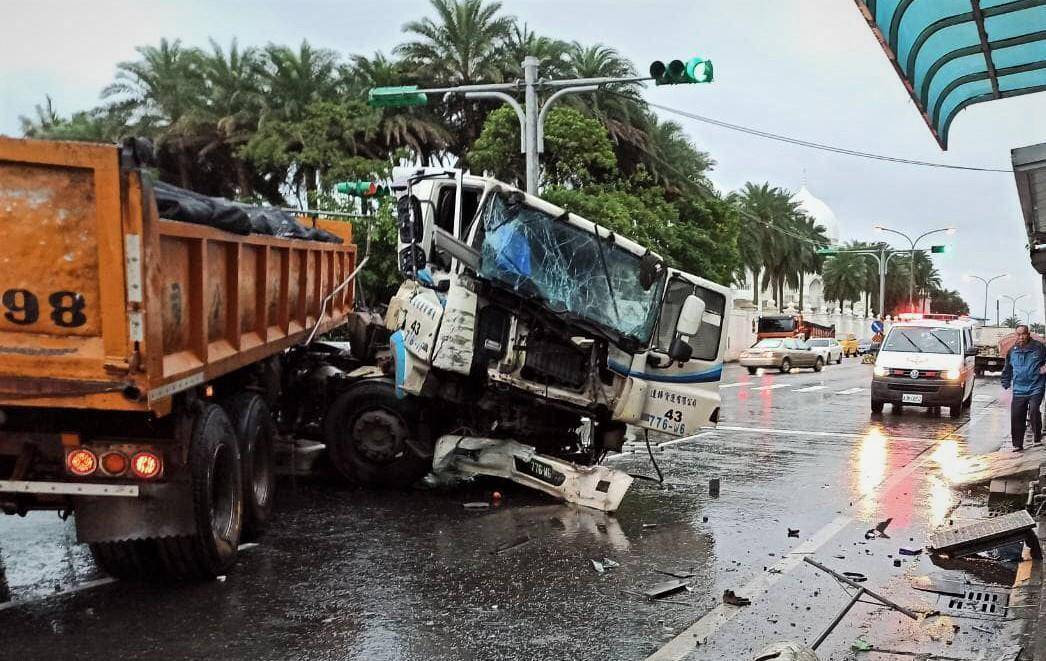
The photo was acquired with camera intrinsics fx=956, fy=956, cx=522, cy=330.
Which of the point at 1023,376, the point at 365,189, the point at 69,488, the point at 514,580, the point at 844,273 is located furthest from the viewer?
the point at 844,273

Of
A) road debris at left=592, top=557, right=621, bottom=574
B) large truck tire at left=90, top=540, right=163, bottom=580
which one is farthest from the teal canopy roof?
large truck tire at left=90, top=540, right=163, bottom=580

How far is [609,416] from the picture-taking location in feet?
30.7

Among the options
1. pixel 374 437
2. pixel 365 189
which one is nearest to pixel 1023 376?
pixel 374 437

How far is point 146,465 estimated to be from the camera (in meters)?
5.48

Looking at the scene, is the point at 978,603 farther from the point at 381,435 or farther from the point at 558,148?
the point at 558,148

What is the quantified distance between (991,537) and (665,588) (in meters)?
2.74

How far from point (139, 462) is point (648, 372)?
5.14 metres

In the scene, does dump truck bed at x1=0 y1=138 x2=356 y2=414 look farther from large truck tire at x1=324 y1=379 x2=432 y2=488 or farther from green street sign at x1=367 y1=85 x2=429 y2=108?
green street sign at x1=367 y1=85 x2=429 y2=108

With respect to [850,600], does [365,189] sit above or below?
above

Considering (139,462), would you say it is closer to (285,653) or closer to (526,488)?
(285,653)

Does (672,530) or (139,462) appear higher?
(139,462)

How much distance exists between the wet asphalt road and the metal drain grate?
148 mm

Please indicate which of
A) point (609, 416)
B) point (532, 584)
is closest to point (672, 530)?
point (609, 416)

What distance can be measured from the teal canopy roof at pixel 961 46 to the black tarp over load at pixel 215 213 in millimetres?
4192
